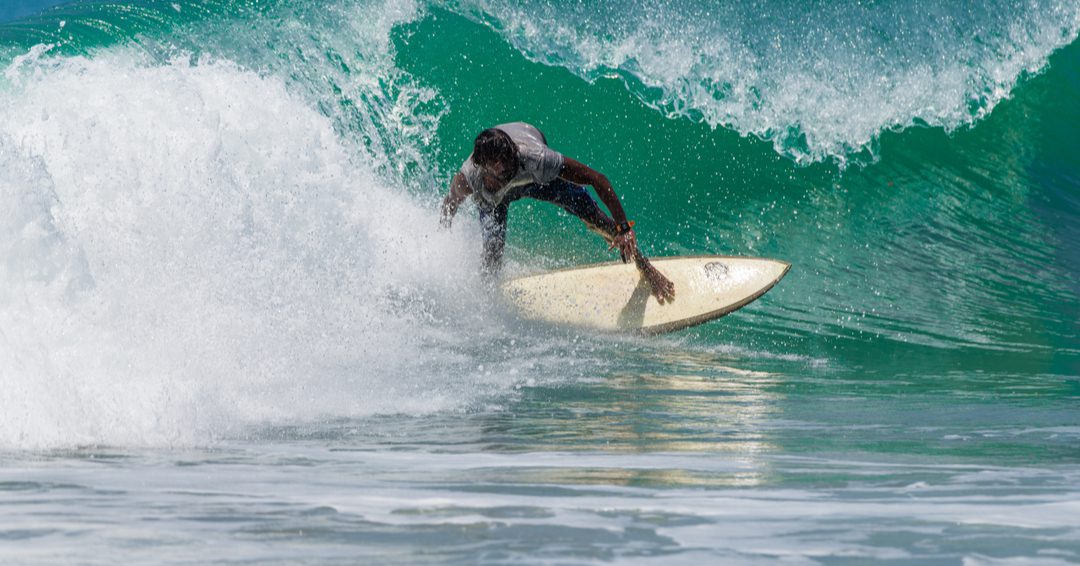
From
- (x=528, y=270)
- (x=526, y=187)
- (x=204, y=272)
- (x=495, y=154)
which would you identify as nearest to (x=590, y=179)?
(x=526, y=187)

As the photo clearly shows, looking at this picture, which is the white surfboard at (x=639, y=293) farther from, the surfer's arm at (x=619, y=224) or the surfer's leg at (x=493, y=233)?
the surfer's leg at (x=493, y=233)

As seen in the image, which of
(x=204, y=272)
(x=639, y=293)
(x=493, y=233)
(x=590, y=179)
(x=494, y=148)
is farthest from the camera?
(x=639, y=293)

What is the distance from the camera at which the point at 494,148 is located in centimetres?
602

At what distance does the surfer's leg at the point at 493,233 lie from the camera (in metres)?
6.80

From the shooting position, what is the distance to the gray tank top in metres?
6.22

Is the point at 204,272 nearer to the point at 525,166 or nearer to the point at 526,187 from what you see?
the point at 525,166

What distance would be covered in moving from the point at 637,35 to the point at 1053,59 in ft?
17.3

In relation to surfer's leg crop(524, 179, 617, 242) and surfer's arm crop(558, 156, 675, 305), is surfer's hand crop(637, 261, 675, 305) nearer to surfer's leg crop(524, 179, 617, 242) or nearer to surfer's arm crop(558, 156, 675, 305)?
surfer's arm crop(558, 156, 675, 305)

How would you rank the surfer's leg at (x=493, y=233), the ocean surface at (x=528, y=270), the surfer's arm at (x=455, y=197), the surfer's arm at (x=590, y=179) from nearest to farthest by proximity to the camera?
the ocean surface at (x=528, y=270) → the surfer's arm at (x=590, y=179) → the surfer's arm at (x=455, y=197) → the surfer's leg at (x=493, y=233)

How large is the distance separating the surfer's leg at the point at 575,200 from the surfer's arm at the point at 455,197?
0.36 metres

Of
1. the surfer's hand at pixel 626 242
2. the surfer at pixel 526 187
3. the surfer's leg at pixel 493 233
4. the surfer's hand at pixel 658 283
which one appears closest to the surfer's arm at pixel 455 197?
the surfer at pixel 526 187

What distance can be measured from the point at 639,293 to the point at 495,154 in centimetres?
149

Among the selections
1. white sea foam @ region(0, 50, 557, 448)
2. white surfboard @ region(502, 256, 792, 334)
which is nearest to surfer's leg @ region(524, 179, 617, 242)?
white surfboard @ region(502, 256, 792, 334)

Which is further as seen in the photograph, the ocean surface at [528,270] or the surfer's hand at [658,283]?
the surfer's hand at [658,283]
